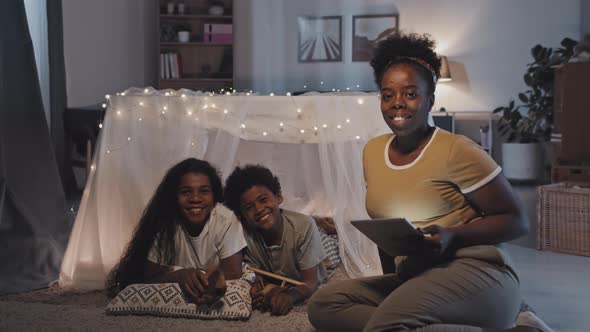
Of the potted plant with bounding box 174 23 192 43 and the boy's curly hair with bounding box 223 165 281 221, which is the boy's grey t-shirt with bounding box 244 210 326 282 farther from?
the potted plant with bounding box 174 23 192 43

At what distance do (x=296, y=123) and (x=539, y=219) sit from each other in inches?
54.4

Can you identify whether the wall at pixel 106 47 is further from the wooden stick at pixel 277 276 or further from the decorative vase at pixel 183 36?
the wooden stick at pixel 277 276

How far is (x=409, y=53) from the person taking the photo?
168cm

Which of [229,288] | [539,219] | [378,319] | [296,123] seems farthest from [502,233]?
[539,219]

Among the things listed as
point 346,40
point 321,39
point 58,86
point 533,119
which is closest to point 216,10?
point 321,39

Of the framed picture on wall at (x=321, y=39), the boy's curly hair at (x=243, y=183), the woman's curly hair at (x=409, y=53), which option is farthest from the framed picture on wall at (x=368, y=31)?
the woman's curly hair at (x=409, y=53)

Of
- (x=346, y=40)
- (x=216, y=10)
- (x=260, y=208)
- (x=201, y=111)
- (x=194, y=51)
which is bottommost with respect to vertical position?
(x=260, y=208)

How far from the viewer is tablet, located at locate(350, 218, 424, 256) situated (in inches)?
56.8

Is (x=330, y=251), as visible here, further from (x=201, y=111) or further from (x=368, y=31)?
(x=368, y=31)

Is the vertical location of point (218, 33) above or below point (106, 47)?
above

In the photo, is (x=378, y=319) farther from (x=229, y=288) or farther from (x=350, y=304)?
(x=229, y=288)

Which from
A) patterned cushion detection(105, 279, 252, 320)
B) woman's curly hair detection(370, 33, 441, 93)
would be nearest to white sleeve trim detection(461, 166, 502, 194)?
woman's curly hair detection(370, 33, 441, 93)

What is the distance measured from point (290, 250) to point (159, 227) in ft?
1.60

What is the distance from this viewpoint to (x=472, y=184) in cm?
155
